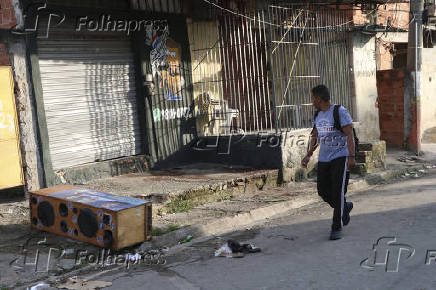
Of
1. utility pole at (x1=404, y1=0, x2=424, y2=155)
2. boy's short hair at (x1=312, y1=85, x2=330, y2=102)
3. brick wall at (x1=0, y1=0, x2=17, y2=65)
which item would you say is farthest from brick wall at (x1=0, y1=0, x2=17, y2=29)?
utility pole at (x1=404, y1=0, x2=424, y2=155)

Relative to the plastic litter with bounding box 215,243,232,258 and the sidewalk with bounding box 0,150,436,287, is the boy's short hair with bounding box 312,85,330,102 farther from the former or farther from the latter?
the sidewalk with bounding box 0,150,436,287

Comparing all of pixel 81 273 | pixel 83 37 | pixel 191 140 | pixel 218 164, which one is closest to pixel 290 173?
pixel 218 164

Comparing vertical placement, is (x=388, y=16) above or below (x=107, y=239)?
above

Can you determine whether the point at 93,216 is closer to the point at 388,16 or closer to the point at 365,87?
the point at 365,87

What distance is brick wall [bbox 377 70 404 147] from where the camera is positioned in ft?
46.0

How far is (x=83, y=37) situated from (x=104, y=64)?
630mm

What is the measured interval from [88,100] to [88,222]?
12.6 feet

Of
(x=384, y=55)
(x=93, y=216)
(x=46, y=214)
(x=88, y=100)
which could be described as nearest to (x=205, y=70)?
(x=88, y=100)

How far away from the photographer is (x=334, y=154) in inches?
236

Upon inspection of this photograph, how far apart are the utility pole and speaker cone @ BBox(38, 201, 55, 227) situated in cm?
1000

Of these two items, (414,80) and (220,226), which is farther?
(414,80)

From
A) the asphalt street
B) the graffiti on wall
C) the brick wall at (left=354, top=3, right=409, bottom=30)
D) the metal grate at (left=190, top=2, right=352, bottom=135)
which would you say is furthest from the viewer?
the brick wall at (left=354, top=3, right=409, bottom=30)

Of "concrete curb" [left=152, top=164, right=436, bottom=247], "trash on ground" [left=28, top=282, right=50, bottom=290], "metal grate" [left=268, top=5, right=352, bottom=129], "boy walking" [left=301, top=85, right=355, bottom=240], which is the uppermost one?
"metal grate" [left=268, top=5, right=352, bottom=129]

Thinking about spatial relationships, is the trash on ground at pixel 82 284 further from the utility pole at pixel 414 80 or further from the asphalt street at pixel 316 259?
the utility pole at pixel 414 80
